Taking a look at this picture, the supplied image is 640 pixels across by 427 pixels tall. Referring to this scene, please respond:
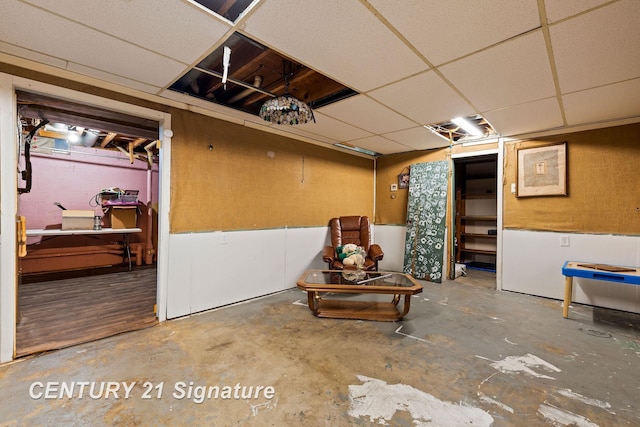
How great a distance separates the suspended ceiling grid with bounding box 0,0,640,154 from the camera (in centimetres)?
153

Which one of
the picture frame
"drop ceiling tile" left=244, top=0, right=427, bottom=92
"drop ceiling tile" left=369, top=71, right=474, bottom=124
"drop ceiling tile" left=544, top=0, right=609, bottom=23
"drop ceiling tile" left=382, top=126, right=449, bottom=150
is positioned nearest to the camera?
"drop ceiling tile" left=544, top=0, right=609, bottom=23

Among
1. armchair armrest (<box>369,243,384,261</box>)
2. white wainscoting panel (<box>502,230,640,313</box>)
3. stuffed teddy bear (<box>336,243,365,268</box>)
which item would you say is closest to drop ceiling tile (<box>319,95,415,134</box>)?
stuffed teddy bear (<box>336,243,365,268</box>)

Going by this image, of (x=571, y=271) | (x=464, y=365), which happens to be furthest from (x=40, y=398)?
(x=571, y=271)

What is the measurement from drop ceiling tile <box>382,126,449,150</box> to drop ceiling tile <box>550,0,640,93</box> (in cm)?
167

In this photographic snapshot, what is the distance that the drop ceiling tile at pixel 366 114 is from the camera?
2867mm

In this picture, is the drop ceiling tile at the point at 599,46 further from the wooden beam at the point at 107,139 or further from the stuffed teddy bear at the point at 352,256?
the wooden beam at the point at 107,139

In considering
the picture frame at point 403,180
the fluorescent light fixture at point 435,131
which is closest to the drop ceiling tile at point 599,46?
the fluorescent light fixture at point 435,131

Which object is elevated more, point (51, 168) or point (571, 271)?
point (51, 168)

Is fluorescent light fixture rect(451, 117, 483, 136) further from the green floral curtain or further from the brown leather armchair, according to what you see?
the brown leather armchair

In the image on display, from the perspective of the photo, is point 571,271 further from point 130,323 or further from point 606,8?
point 130,323

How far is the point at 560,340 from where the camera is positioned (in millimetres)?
2463

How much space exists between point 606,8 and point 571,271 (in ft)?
8.25

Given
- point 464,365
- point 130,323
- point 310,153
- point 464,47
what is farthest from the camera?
point 310,153

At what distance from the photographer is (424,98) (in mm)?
2705
